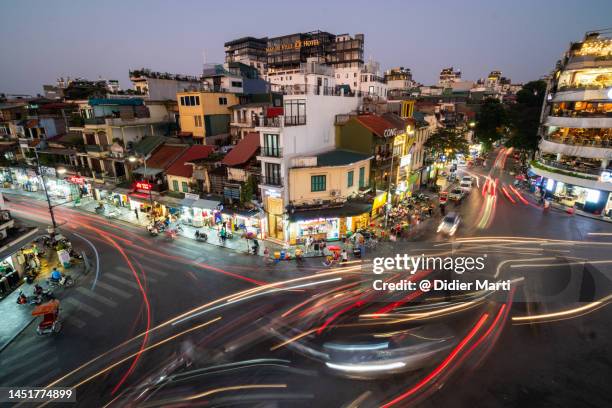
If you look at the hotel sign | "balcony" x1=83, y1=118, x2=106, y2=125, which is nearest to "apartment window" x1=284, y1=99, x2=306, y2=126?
"balcony" x1=83, y1=118, x2=106, y2=125

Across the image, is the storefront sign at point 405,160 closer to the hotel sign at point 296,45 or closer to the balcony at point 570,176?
the balcony at point 570,176

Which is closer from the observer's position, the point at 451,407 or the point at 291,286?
the point at 451,407

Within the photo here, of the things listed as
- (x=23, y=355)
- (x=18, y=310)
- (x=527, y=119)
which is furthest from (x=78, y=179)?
(x=527, y=119)

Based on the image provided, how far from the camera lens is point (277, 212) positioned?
26.7 metres

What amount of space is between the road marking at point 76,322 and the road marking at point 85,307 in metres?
0.68

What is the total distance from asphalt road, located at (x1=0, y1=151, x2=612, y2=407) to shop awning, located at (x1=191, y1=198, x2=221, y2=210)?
456cm

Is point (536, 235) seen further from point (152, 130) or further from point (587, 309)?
point (152, 130)

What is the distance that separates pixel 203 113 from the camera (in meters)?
36.9

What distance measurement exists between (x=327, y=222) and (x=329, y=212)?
5.52ft

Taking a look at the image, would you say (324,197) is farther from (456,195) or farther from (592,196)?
(592,196)

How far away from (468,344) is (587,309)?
9186mm

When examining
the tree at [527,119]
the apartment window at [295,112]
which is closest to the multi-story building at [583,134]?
the tree at [527,119]

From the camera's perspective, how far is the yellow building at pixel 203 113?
121 feet

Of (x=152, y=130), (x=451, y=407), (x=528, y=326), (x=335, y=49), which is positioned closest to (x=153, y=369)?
(x=451, y=407)
